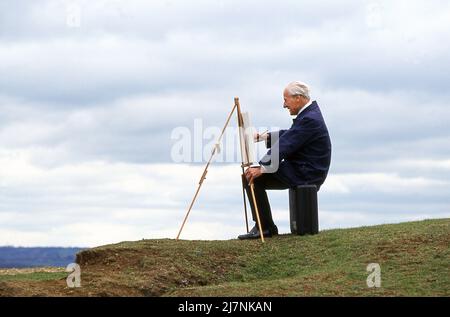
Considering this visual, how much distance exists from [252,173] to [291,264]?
2210 millimetres

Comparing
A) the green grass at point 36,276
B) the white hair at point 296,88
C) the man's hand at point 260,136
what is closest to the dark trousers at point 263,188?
the man's hand at point 260,136

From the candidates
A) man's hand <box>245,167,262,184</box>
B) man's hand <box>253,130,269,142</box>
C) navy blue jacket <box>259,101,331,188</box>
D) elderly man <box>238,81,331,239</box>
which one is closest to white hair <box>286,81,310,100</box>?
elderly man <box>238,81,331,239</box>

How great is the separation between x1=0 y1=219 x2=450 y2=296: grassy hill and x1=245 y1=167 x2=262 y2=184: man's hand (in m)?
1.24

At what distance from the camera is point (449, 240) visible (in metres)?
14.7

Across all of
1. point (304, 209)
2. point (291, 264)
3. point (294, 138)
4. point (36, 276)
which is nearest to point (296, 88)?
point (294, 138)

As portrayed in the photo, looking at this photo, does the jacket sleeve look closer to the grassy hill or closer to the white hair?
the white hair

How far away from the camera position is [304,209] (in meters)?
16.1

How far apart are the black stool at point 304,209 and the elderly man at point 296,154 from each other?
178 millimetres

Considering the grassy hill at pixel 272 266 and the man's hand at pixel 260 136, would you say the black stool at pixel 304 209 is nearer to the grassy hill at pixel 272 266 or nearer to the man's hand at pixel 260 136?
the grassy hill at pixel 272 266

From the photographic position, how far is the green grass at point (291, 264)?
1220 cm
